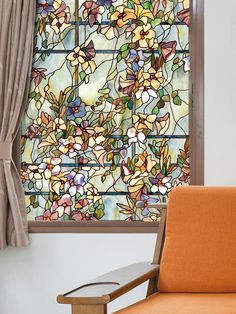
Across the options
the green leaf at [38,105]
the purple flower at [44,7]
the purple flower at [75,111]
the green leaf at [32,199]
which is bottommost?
the green leaf at [32,199]

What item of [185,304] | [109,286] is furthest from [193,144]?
[109,286]

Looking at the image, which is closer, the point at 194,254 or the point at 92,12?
the point at 194,254

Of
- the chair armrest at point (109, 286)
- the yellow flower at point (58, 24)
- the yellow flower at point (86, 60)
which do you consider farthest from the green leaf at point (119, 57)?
the chair armrest at point (109, 286)

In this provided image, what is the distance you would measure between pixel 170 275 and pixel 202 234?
22 centimetres

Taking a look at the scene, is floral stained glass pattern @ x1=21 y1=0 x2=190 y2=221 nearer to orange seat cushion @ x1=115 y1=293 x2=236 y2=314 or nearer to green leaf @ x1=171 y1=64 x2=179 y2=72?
green leaf @ x1=171 y1=64 x2=179 y2=72

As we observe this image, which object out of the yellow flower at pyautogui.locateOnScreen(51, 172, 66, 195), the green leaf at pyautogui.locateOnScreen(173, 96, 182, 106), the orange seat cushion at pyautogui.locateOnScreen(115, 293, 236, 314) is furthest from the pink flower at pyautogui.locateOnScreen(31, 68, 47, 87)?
the orange seat cushion at pyautogui.locateOnScreen(115, 293, 236, 314)

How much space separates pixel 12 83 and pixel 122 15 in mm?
740

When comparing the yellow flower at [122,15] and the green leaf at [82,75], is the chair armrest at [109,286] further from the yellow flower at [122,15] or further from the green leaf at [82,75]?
the yellow flower at [122,15]

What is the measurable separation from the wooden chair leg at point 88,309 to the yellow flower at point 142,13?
2.20m

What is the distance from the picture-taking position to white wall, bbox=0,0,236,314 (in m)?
4.11

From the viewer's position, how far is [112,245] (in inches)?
163

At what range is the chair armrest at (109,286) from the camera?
241 centimetres

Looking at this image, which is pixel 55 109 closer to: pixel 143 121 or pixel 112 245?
pixel 143 121

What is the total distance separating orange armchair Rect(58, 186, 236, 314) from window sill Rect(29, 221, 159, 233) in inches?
34.2
